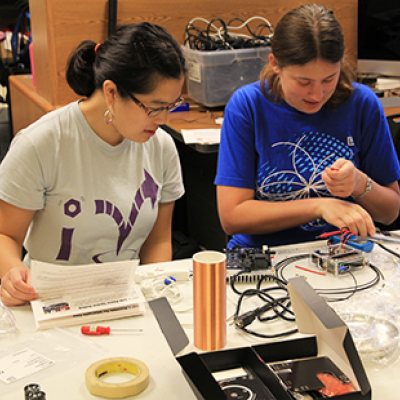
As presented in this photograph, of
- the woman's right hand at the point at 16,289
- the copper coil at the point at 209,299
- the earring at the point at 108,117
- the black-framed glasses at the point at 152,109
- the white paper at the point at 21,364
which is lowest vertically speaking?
the white paper at the point at 21,364

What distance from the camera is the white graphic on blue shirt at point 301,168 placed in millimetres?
1538

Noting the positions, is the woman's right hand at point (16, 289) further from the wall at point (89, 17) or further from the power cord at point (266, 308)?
the wall at point (89, 17)

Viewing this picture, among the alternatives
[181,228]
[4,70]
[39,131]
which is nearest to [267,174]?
[39,131]

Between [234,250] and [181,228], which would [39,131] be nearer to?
[234,250]

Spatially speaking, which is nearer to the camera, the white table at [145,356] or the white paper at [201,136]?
the white table at [145,356]

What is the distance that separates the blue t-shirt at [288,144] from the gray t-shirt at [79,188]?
236mm

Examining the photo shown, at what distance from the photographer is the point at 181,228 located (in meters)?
2.91

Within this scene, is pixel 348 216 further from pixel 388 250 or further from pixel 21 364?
pixel 21 364

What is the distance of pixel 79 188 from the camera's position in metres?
1.36

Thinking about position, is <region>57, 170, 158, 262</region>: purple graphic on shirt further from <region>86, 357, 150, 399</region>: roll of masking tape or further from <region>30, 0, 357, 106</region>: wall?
<region>30, 0, 357, 106</region>: wall

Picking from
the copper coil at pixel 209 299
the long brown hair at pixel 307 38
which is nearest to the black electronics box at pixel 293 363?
the copper coil at pixel 209 299

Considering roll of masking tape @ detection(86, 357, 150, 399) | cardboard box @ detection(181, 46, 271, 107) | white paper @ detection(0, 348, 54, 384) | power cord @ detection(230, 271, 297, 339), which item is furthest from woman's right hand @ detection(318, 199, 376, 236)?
cardboard box @ detection(181, 46, 271, 107)

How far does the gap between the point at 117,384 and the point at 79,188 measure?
0.66m

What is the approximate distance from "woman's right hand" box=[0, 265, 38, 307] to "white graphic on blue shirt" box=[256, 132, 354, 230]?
0.75 m
